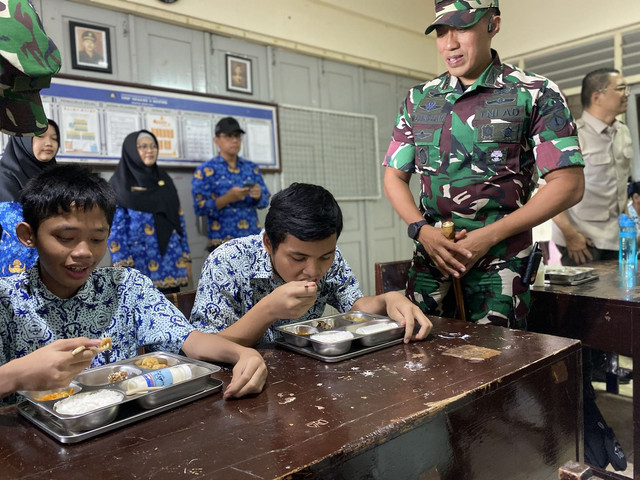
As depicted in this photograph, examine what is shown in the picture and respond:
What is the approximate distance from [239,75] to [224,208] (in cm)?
120

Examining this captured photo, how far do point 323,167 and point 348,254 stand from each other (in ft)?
2.93

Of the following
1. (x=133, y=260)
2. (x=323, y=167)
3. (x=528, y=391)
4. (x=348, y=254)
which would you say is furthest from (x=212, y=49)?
(x=528, y=391)

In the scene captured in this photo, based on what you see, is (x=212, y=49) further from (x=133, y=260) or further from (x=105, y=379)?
(x=105, y=379)

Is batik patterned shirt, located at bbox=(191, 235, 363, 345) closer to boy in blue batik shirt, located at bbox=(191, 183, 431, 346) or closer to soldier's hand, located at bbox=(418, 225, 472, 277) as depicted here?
boy in blue batik shirt, located at bbox=(191, 183, 431, 346)

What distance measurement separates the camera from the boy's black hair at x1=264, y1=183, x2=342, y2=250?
129cm

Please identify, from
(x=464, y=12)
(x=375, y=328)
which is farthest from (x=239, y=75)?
(x=375, y=328)

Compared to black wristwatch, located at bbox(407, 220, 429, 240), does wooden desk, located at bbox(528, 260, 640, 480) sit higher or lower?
lower

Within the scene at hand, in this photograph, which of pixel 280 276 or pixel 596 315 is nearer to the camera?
pixel 280 276

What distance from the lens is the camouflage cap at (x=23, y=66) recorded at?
81 cm

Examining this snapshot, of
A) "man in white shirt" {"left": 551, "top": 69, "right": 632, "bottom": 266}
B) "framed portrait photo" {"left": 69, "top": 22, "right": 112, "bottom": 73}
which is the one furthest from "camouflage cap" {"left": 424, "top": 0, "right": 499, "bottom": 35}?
"framed portrait photo" {"left": 69, "top": 22, "right": 112, "bottom": 73}

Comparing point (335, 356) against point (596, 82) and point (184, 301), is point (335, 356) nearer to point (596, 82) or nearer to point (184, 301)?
point (184, 301)

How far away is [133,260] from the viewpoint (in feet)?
10.5

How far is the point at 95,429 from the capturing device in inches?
30.0

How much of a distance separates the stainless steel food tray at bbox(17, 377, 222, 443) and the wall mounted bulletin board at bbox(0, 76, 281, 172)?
2.73m
